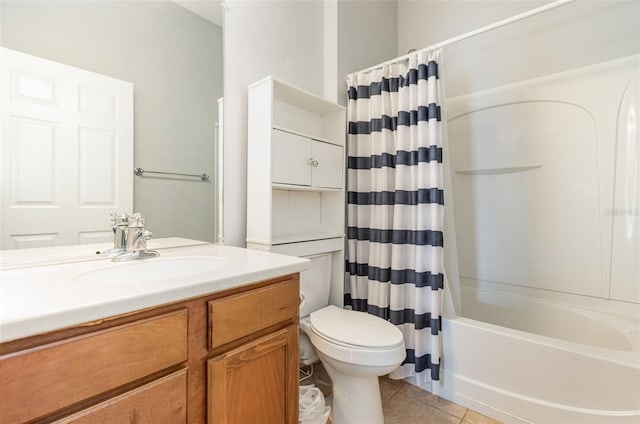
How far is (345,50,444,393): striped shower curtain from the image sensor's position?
1.61 metres

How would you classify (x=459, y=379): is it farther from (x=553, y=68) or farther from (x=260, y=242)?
(x=553, y=68)

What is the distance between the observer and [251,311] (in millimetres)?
881

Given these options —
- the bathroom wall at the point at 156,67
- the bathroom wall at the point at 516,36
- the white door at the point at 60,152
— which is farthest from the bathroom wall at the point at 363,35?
the white door at the point at 60,152

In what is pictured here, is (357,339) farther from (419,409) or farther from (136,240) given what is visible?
(136,240)

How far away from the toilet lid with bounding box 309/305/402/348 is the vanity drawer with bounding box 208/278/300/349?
0.40 metres

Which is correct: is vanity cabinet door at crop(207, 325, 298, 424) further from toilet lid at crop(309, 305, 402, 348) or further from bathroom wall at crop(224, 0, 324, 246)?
bathroom wall at crop(224, 0, 324, 246)

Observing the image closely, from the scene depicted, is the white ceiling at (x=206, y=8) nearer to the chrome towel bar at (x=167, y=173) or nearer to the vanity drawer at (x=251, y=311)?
the chrome towel bar at (x=167, y=173)

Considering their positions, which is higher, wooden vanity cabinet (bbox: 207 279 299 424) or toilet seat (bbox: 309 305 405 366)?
wooden vanity cabinet (bbox: 207 279 299 424)

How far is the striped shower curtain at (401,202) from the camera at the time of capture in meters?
1.61

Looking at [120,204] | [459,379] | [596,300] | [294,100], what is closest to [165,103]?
[120,204]

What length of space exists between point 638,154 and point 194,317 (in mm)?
2526

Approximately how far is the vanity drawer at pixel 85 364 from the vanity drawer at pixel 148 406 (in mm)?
31

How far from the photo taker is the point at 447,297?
168 centimetres

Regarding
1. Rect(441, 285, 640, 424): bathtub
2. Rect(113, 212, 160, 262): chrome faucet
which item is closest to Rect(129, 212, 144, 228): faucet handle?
Rect(113, 212, 160, 262): chrome faucet
